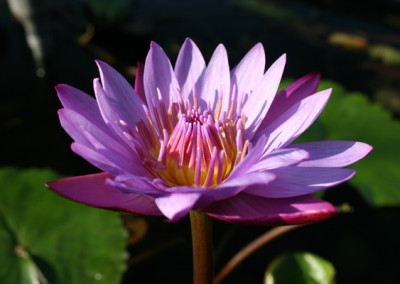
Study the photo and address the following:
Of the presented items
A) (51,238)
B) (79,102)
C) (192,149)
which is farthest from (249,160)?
(51,238)

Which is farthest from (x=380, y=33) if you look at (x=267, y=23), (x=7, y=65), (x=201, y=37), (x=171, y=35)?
(x=7, y=65)

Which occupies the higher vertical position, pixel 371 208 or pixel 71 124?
pixel 71 124

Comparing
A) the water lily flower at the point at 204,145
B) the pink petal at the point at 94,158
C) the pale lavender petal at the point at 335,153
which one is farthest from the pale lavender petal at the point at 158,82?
the pale lavender petal at the point at 335,153

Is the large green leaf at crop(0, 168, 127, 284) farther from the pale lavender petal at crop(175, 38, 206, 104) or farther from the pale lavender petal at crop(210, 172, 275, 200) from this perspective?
the pale lavender petal at crop(210, 172, 275, 200)

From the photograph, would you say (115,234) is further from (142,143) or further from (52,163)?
(52,163)

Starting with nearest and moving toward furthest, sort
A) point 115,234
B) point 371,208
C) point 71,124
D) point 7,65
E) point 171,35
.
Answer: point 71,124
point 115,234
point 371,208
point 7,65
point 171,35

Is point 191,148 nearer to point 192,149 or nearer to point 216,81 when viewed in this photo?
point 192,149


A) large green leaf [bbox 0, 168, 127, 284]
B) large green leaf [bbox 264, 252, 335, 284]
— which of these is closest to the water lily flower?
large green leaf [bbox 0, 168, 127, 284]
